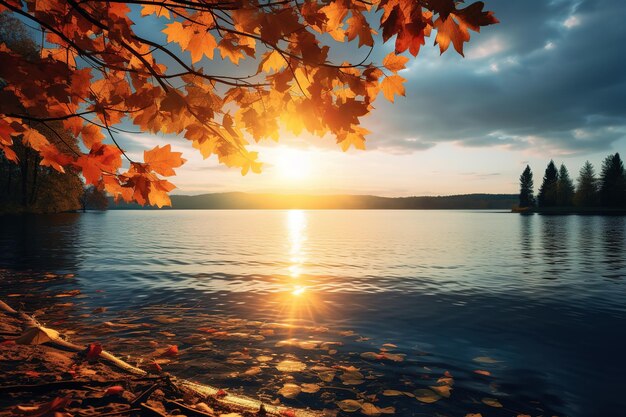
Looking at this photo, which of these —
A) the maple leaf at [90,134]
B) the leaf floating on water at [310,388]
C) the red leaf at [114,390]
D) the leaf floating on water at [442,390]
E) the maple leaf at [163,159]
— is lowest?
the leaf floating on water at [442,390]

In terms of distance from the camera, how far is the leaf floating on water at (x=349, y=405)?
4.52 metres

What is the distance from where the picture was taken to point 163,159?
2996 millimetres

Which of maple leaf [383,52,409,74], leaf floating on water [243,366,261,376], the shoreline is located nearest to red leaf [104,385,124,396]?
leaf floating on water [243,366,261,376]

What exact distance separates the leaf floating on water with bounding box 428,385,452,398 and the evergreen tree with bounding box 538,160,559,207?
14614cm

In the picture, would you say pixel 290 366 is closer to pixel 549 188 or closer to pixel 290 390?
pixel 290 390

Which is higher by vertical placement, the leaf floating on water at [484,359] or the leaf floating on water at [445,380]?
the leaf floating on water at [445,380]

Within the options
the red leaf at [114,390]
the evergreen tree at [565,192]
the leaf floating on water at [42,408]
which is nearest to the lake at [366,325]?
the red leaf at [114,390]

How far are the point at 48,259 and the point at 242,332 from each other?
15.6 m

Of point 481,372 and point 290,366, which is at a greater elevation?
point 290,366

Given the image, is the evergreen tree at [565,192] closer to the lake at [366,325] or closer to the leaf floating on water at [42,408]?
the lake at [366,325]

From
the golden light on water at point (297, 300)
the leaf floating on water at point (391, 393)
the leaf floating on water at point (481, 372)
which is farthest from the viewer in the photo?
the golden light on water at point (297, 300)

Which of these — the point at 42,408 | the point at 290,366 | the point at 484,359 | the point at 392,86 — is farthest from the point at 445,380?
the point at 42,408

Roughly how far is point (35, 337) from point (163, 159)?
144 inches

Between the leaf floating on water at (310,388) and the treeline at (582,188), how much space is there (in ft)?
431
